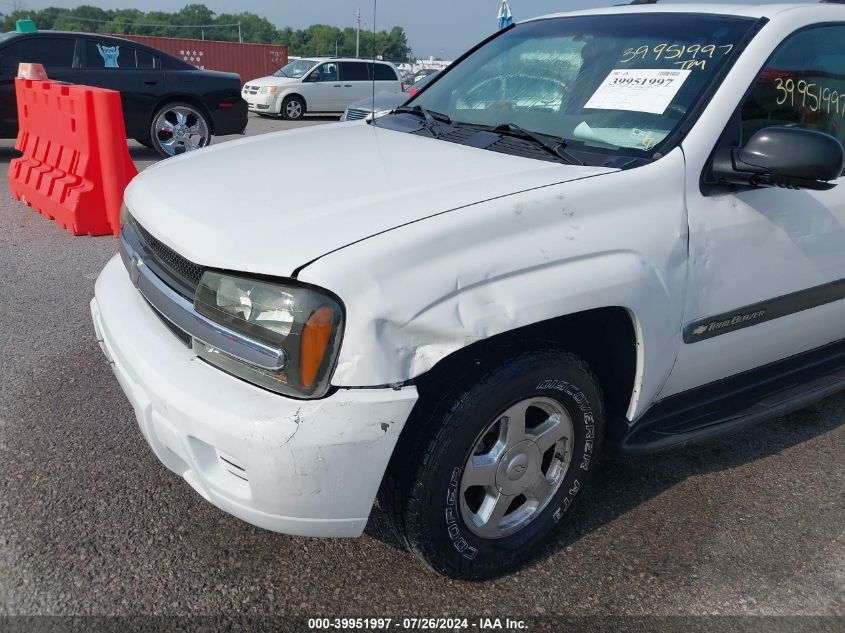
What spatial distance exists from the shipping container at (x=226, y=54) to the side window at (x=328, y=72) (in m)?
11.5

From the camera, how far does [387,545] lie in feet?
8.16

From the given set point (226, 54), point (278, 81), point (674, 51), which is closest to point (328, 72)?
point (278, 81)

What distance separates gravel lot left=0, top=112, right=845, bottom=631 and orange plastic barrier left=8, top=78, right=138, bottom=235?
2.95m

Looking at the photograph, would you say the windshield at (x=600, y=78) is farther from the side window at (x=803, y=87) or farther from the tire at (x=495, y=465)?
the tire at (x=495, y=465)

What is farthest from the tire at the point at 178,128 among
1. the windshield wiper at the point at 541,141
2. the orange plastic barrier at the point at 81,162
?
the windshield wiper at the point at 541,141

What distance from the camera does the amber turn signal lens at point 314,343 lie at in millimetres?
1797

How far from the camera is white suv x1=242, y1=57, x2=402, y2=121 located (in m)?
18.1

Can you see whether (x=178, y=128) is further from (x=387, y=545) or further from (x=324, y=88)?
(x=387, y=545)

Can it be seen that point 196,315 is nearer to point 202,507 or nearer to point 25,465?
point 202,507

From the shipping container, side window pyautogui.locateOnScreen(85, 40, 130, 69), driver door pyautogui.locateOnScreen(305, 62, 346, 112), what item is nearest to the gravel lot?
side window pyautogui.locateOnScreen(85, 40, 130, 69)

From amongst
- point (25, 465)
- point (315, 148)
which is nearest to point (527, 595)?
point (315, 148)

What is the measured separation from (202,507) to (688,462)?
1.90m

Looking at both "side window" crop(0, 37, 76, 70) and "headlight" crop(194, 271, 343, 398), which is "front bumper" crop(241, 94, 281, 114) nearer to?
"side window" crop(0, 37, 76, 70)

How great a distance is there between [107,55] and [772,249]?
9981 mm
